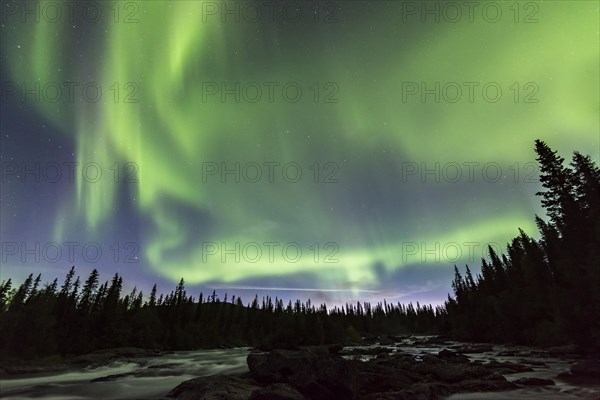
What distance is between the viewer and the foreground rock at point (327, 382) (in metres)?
17.8

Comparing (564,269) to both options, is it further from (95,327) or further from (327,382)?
(95,327)

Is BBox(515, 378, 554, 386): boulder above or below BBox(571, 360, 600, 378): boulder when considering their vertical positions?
below

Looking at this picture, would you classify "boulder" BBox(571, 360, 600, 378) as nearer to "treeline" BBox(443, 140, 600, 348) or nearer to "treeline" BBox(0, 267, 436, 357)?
"treeline" BBox(443, 140, 600, 348)

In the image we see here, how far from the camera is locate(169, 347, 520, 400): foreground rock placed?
17844 millimetres

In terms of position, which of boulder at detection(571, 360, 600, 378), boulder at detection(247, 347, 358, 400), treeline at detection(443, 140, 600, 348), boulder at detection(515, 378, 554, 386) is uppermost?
treeline at detection(443, 140, 600, 348)

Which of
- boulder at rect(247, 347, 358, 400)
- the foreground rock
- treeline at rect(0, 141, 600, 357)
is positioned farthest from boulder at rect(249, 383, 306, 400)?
treeline at rect(0, 141, 600, 357)

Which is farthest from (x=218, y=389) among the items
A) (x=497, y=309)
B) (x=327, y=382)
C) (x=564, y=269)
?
(x=497, y=309)

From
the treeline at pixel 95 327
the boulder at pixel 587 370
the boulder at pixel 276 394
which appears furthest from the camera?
the treeline at pixel 95 327

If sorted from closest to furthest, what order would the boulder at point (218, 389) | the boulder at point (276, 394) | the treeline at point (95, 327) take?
the boulder at point (276, 394) → the boulder at point (218, 389) → the treeline at point (95, 327)

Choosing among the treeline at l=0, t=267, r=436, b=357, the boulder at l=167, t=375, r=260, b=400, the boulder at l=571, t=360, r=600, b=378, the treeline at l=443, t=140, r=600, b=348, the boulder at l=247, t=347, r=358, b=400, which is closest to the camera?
the boulder at l=167, t=375, r=260, b=400

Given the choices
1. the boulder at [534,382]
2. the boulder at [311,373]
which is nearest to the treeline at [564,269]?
the boulder at [534,382]

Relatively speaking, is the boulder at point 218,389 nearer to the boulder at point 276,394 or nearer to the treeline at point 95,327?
the boulder at point 276,394

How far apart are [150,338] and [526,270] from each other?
3794 inches

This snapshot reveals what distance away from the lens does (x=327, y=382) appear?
60.2 ft
